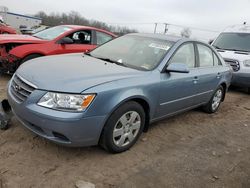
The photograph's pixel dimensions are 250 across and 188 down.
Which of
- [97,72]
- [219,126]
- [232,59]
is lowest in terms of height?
[219,126]

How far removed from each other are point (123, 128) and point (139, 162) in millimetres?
471

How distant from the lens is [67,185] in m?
2.73

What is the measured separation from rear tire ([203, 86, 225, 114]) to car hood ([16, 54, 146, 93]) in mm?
2496

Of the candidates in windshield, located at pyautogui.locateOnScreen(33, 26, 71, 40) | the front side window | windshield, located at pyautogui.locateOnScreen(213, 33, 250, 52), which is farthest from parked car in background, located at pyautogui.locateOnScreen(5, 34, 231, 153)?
windshield, located at pyautogui.locateOnScreen(213, 33, 250, 52)

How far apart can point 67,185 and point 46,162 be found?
494 mm

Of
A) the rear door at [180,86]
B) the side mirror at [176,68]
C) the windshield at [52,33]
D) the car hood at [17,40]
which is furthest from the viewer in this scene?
the windshield at [52,33]

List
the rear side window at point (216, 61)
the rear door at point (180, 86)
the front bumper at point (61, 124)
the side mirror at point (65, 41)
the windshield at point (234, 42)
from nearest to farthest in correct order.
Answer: the front bumper at point (61, 124), the rear door at point (180, 86), the rear side window at point (216, 61), the side mirror at point (65, 41), the windshield at point (234, 42)

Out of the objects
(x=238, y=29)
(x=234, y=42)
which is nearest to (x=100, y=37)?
(x=234, y=42)

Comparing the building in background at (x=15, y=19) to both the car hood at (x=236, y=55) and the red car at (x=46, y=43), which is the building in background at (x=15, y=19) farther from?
the car hood at (x=236, y=55)

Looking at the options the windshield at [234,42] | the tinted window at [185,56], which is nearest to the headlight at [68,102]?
the tinted window at [185,56]

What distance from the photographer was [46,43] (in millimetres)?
6359

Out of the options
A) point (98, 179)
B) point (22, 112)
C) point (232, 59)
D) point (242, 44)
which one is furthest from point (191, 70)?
point (242, 44)

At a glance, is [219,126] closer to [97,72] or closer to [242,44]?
[97,72]

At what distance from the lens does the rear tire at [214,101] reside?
5.51m
